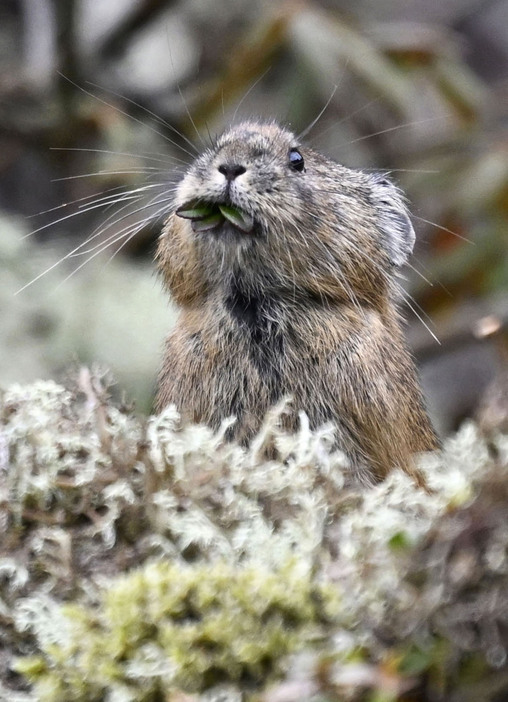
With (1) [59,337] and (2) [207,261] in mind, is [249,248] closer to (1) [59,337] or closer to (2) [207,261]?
(2) [207,261]

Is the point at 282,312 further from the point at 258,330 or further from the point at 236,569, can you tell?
the point at 236,569

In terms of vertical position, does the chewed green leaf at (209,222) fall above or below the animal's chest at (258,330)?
above

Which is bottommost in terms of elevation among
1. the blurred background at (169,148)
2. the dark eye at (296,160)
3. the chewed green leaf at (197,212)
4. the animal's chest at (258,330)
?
the animal's chest at (258,330)

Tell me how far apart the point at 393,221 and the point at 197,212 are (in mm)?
1106

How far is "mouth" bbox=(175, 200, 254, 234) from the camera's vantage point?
4.35 metres

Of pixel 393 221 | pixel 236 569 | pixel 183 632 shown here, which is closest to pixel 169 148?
pixel 393 221

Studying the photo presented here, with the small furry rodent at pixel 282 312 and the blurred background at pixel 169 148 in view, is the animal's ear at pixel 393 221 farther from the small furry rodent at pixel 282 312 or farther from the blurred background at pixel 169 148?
the blurred background at pixel 169 148

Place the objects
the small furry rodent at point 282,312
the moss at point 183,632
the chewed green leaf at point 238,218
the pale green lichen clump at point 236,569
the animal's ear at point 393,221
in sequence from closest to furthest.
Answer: the pale green lichen clump at point 236,569
the moss at point 183,632
the small furry rodent at point 282,312
the chewed green leaf at point 238,218
the animal's ear at point 393,221

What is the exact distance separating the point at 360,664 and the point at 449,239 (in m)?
7.14

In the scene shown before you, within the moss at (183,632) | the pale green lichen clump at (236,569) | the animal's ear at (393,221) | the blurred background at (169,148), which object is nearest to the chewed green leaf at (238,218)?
the animal's ear at (393,221)

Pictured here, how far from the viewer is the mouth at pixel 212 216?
4352 millimetres

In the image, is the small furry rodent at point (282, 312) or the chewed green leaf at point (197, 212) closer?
the small furry rodent at point (282, 312)

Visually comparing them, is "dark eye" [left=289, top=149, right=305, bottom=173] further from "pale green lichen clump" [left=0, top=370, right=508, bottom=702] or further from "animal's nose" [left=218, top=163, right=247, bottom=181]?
"pale green lichen clump" [left=0, top=370, right=508, bottom=702]

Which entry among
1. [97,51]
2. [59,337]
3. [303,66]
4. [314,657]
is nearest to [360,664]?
[314,657]
